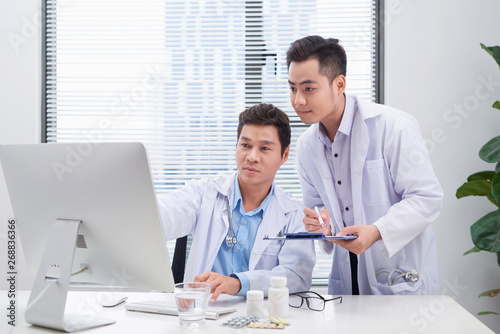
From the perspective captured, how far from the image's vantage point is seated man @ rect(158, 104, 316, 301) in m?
1.81

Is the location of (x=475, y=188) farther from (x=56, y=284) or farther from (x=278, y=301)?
(x=56, y=284)

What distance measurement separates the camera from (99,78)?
3.09 meters

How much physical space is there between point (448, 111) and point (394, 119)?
1108 mm

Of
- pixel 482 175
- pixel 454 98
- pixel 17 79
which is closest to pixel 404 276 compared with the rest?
pixel 482 175

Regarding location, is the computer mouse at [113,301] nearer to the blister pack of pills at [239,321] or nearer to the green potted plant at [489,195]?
the blister pack of pills at [239,321]

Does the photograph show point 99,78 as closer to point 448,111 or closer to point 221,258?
point 221,258

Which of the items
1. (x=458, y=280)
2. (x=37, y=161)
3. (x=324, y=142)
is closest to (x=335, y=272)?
(x=324, y=142)

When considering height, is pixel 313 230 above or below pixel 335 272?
above

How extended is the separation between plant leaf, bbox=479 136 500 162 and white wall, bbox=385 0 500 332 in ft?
1.27

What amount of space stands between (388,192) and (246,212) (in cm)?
60

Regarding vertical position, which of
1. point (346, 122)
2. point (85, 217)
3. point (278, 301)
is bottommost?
point (278, 301)

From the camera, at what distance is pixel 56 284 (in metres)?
1.19

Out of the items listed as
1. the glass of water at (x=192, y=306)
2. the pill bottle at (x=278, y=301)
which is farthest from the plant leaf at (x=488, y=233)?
the glass of water at (x=192, y=306)

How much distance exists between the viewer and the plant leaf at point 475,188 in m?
2.43
